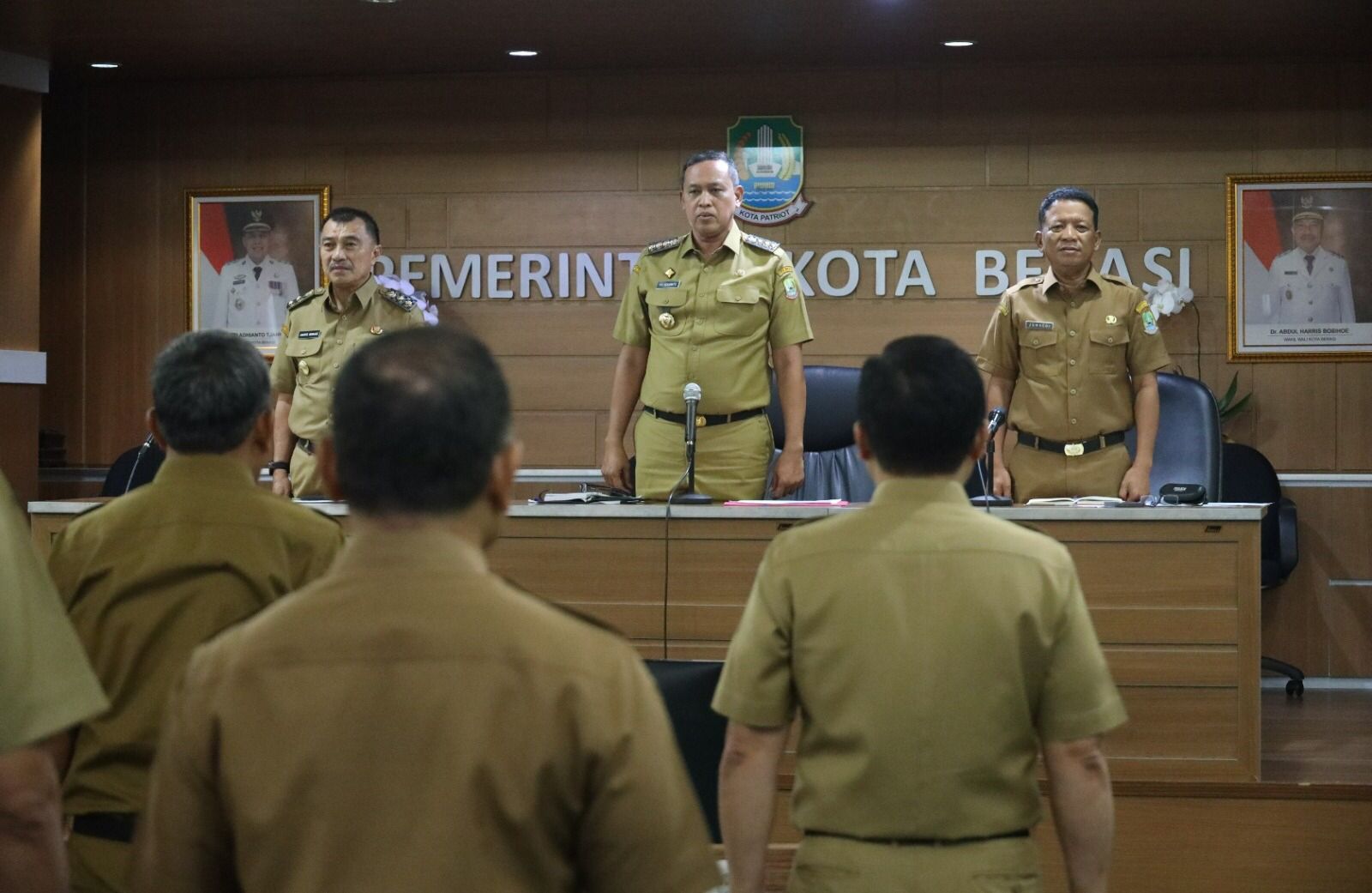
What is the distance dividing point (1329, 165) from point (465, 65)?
12.2 ft

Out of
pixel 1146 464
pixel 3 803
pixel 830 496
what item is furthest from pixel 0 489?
pixel 830 496

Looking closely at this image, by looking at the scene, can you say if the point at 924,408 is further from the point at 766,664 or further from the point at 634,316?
the point at 634,316

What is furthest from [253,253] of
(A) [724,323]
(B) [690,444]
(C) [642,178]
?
(B) [690,444]

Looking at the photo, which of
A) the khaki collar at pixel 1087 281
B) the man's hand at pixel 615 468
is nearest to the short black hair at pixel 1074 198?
the khaki collar at pixel 1087 281

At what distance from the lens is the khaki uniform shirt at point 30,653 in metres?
1.62

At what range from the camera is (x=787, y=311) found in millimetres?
4625

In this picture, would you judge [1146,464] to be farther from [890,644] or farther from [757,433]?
[890,644]

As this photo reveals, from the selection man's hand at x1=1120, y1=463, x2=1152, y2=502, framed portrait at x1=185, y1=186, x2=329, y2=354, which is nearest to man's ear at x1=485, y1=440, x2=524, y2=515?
man's hand at x1=1120, y1=463, x2=1152, y2=502

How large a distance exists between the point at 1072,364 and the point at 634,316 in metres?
1.35

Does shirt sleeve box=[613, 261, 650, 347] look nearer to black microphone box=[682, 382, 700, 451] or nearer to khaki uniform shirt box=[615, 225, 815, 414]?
khaki uniform shirt box=[615, 225, 815, 414]

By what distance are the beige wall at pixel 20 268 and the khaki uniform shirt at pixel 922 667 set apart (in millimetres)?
5649

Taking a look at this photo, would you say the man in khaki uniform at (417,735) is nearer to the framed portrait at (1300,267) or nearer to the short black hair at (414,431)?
the short black hair at (414,431)

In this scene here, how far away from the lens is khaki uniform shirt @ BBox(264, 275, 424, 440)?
199 inches

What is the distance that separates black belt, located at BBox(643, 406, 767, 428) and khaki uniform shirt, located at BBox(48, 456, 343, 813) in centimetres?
262
